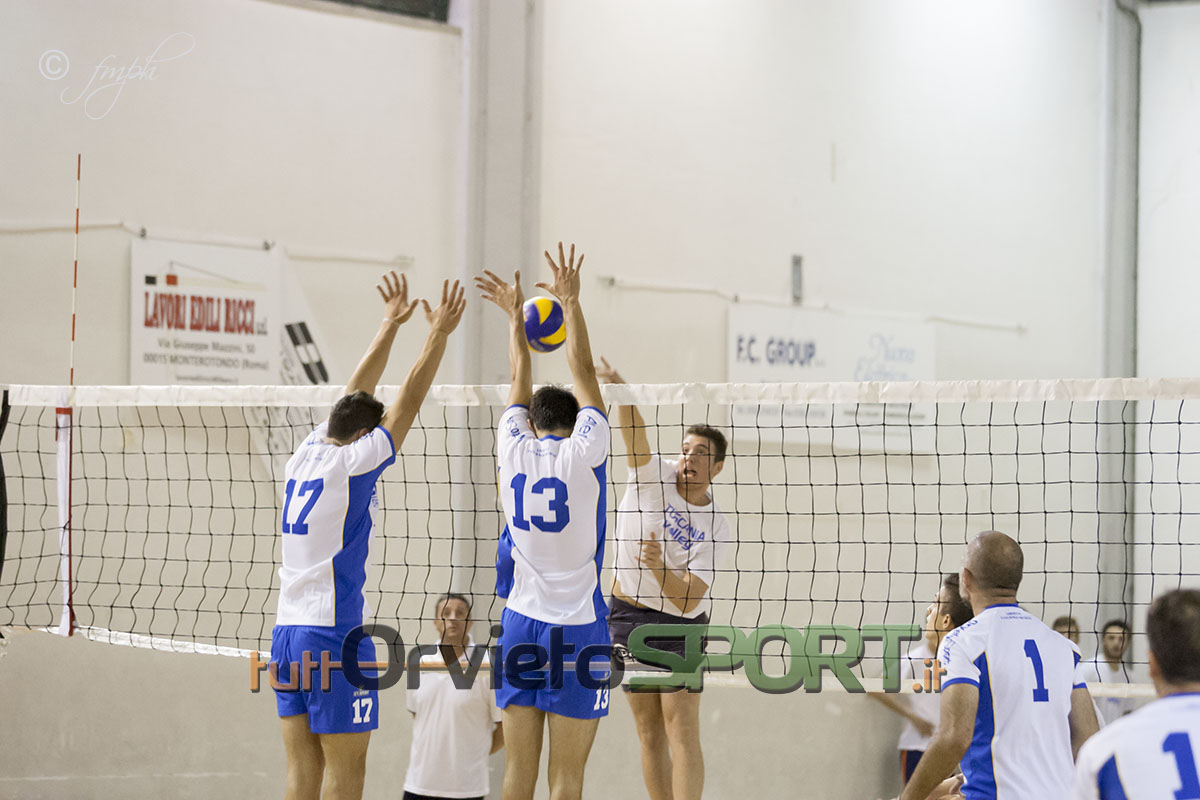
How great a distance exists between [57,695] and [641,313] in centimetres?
489

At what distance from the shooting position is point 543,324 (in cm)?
593

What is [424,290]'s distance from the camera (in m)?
9.03

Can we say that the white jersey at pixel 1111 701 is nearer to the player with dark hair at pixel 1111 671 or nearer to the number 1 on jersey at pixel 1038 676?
the player with dark hair at pixel 1111 671

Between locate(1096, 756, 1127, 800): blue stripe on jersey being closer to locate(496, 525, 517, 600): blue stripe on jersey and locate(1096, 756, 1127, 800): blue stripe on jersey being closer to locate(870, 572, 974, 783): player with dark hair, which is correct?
locate(496, 525, 517, 600): blue stripe on jersey

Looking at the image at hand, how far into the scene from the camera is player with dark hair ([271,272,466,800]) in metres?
4.98

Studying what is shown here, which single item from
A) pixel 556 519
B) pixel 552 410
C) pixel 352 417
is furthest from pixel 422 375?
pixel 556 519

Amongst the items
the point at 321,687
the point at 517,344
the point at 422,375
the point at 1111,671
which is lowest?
the point at 1111,671

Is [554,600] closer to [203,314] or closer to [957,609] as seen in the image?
[957,609]

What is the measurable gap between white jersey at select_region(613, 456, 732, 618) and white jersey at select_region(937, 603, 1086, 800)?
2.50 metres

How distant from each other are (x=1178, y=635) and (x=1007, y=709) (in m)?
1.22

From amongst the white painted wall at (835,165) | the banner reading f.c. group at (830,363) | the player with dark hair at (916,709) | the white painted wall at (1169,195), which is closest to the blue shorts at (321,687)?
the player with dark hair at (916,709)

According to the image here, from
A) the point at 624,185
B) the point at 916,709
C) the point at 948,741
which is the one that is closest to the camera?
the point at 948,741

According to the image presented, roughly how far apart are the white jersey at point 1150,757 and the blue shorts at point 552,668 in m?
2.43

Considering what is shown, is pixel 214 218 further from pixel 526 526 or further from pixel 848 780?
pixel 848 780
